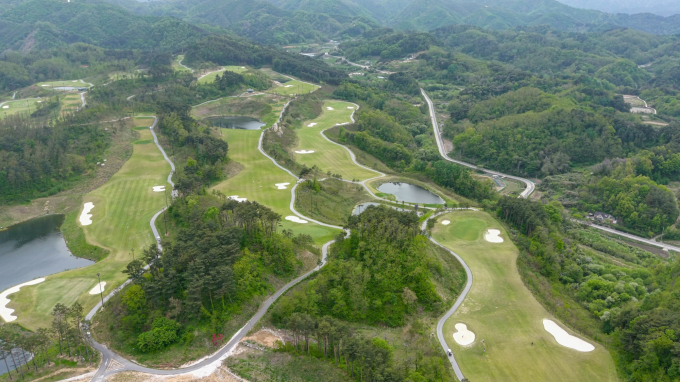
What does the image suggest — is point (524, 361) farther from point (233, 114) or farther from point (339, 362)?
point (233, 114)

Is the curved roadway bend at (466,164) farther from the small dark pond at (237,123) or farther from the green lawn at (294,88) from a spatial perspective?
the small dark pond at (237,123)

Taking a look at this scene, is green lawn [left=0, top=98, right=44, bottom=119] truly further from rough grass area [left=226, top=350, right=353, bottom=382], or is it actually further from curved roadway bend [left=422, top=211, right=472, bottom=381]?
curved roadway bend [left=422, top=211, right=472, bottom=381]

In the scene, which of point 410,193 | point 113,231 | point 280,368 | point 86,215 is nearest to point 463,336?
point 280,368

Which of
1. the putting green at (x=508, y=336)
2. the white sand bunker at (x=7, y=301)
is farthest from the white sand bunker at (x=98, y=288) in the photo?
the putting green at (x=508, y=336)

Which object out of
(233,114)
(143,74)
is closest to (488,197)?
(233,114)

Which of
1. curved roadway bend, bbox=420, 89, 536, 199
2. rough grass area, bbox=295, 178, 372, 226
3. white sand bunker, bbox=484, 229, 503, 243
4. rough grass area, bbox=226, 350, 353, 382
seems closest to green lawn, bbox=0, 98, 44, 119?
rough grass area, bbox=295, 178, 372, 226

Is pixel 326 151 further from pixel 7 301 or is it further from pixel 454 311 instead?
pixel 7 301
